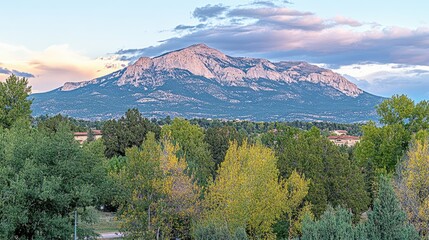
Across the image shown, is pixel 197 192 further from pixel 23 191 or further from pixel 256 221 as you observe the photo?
pixel 23 191

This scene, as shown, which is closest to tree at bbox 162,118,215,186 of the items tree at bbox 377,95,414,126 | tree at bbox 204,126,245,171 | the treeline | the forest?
tree at bbox 204,126,245,171

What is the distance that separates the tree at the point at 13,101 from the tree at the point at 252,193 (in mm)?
31121

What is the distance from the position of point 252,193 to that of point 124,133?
38.6m

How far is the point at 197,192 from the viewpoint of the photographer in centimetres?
3434

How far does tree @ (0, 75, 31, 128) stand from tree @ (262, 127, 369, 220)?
3211cm

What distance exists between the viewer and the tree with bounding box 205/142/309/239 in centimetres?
3038

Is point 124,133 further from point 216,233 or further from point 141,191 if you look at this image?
point 216,233

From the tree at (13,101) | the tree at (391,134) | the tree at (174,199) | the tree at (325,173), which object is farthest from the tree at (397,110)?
the tree at (13,101)

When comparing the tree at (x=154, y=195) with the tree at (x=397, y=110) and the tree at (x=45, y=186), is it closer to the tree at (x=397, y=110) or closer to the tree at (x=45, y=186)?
the tree at (x=45, y=186)

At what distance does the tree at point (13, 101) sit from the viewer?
55.2 m

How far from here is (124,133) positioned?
67.4 metres

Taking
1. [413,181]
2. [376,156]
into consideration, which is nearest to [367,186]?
[376,156]

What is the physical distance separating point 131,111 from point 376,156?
116 ft

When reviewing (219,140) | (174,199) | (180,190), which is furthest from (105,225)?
(180,190)
